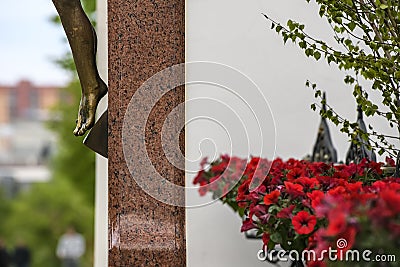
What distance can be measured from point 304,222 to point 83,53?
859 mm

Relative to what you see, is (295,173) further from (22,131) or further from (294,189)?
(22,131)

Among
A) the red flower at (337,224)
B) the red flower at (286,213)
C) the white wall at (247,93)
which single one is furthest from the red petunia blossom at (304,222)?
the white wall at (247,93)

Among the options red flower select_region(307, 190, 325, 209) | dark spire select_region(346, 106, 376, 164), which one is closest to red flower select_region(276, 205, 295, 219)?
red flower select_region(307, 190, 325, 209)

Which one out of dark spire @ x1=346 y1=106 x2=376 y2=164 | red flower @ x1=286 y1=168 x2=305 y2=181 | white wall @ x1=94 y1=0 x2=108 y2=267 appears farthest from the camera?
white wall @ x1=94 y1=0 x2=108 y2=267

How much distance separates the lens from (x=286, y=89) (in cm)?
380

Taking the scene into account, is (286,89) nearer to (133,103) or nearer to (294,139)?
(294,139)

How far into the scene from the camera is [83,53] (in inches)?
95.0

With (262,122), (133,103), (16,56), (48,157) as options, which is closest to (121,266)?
(133,103)

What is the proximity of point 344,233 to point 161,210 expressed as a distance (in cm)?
81

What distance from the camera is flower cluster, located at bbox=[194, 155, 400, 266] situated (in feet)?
4.85

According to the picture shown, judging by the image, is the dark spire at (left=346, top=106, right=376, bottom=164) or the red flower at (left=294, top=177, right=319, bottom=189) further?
the dark spire at (left=346, top=106, right=376, bottom=164)

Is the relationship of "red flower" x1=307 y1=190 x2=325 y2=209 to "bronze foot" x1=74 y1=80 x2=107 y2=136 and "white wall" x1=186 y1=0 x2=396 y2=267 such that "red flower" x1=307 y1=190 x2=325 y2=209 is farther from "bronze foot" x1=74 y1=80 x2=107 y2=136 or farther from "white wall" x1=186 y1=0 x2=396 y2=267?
"white wall" x1=186 y1=0 x2=396 y2=267

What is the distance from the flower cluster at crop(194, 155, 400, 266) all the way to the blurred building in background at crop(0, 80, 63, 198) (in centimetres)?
2314

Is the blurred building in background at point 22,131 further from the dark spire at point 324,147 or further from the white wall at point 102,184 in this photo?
the dark spire at point 324,147
